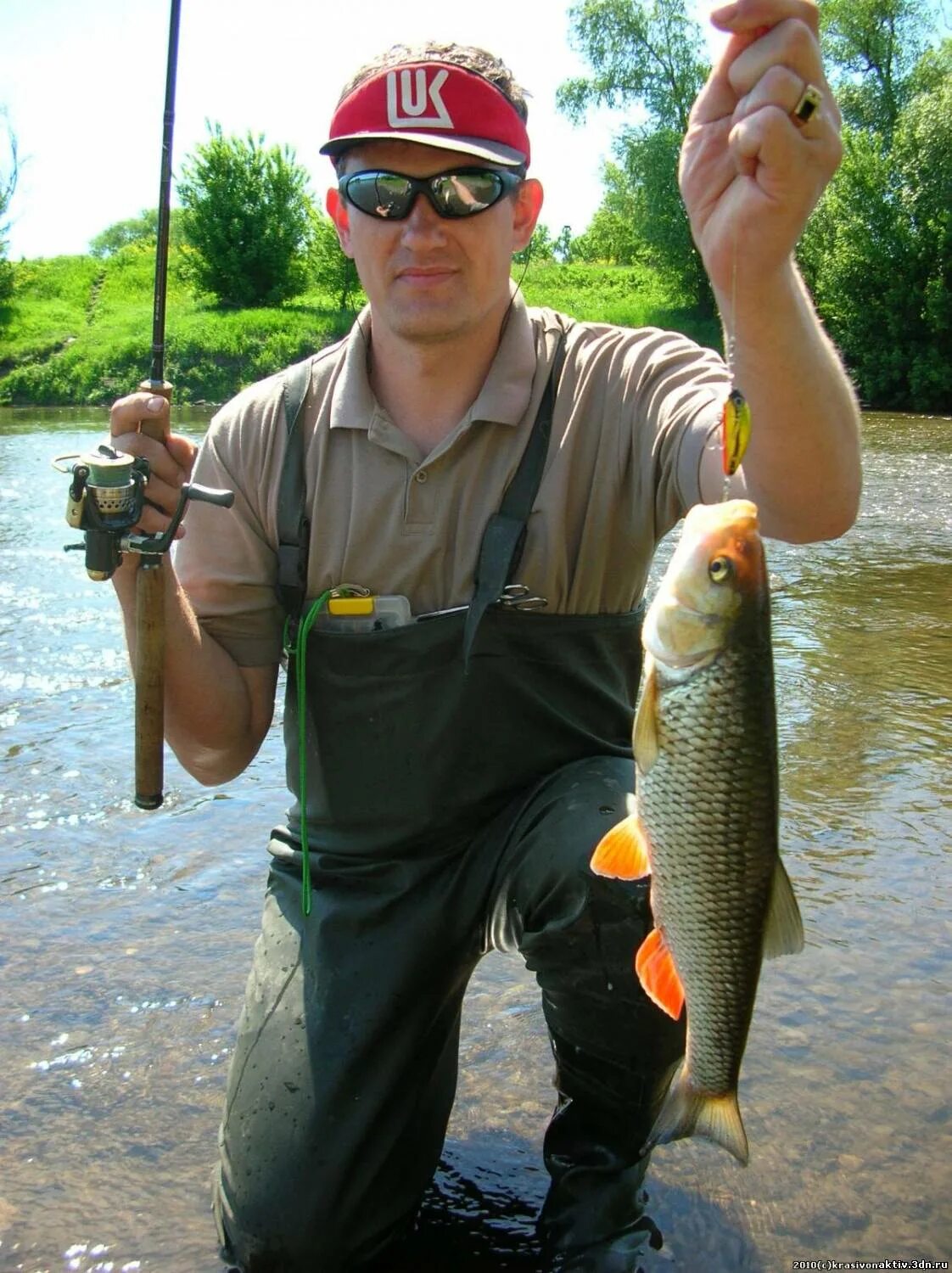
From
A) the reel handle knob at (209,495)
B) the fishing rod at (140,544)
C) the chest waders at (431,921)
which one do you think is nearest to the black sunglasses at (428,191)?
the chest waders at (431,921)

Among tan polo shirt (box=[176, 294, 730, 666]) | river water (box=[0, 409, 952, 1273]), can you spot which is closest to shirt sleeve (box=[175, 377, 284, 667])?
tan polo shirt (box=[176, 294, 730, 666])

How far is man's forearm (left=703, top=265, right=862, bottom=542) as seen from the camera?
2.31 m

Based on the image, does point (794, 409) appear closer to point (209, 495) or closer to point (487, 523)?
point (487, 523)

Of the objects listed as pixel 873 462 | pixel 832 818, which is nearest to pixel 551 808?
pixel 832 818

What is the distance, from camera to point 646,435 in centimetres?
299

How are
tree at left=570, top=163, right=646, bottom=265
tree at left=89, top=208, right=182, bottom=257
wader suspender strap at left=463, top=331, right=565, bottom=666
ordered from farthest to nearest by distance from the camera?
tree at left=89, top=208, right=182, bottom=257 → tree at left=570, top=163, right=646, bottom=265 → wader suspender strap at left=463, top=331, right=565, bottom=666

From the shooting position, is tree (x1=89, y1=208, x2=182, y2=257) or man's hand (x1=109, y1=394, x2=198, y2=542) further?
tree (x1=89, y1=208, x2=182, y2=257)

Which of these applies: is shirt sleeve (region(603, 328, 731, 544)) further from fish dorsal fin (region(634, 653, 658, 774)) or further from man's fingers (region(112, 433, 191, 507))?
man's fingers (region(112, 433, 191, 507))

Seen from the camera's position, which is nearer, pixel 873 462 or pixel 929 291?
pixel 873 462

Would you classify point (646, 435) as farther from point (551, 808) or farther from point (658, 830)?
point (658, 830)

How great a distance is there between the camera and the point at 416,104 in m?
3.08

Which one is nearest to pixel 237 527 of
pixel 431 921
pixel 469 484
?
pixel 469 484

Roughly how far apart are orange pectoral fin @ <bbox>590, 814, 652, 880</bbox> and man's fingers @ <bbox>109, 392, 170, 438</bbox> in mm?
1503

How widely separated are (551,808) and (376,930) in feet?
1.84
